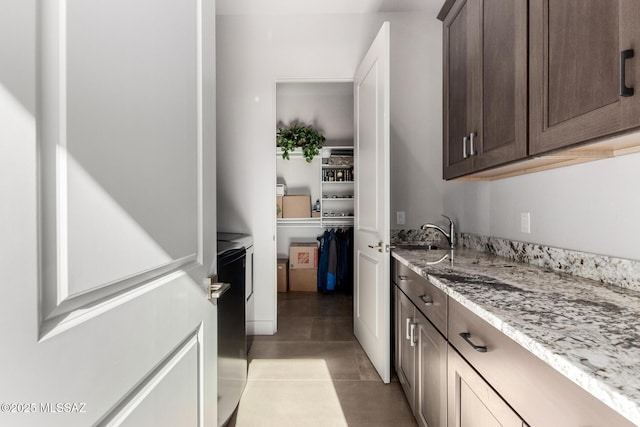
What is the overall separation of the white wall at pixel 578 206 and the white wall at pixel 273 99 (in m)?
0.82

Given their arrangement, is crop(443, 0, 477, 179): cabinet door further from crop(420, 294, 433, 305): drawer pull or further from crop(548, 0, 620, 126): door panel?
crop(420, 294, 433, 305): drawer pull

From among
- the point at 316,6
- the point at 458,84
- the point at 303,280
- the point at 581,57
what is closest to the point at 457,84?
the point at 458,84

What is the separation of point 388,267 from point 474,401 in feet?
3.72

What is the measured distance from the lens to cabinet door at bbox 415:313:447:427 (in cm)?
→ 125

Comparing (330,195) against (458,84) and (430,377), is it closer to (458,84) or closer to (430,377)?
(458,84)

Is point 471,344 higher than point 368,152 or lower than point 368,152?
lower

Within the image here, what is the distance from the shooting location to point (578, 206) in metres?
1.37

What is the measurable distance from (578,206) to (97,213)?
1684 mm

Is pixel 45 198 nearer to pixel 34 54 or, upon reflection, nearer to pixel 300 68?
pixel 34 54

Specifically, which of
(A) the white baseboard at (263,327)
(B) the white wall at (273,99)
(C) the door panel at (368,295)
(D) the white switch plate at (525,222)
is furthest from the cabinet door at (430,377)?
(A) the white baseboard at (263,327)

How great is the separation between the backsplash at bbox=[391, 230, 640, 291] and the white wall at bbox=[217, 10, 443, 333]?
80 centimetres

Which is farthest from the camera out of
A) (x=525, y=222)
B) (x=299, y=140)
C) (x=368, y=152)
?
(x=299, y=140)

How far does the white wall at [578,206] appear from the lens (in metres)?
1.14

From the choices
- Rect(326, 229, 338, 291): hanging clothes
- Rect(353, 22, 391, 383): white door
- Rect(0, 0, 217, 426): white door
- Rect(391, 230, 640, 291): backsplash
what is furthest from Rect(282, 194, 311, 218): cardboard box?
Rect(0, 0, 217, 426): white door
